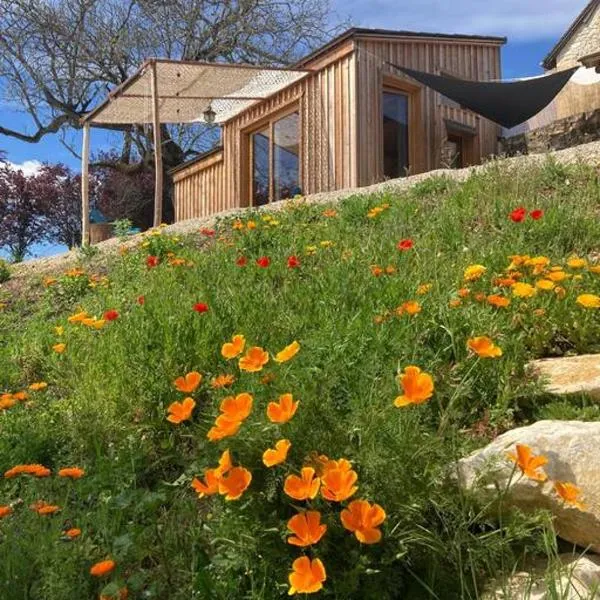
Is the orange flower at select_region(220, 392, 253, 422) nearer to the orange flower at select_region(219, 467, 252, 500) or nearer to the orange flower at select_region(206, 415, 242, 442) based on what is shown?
the orange flower at select_region(206, 415, 242, 442)

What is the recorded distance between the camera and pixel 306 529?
130 cm

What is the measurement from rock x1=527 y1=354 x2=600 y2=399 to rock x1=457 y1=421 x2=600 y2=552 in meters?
0.48

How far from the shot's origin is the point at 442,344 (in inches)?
97.7

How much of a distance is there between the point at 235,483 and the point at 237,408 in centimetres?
17

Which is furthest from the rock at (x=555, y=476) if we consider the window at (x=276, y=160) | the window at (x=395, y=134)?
the window at (x=276, y=160)

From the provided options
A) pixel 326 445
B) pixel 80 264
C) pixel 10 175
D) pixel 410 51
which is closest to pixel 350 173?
pixel 410 51

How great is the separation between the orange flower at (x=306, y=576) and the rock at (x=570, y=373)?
1.22 m

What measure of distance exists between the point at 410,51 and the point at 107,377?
398 inches

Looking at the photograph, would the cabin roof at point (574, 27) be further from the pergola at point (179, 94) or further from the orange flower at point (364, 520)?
the orange flower at point (364, 520)

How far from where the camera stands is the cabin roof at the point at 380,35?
10.4 meters

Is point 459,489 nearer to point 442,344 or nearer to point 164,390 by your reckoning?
point 442,344

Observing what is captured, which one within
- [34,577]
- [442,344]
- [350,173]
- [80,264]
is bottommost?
[34,577]

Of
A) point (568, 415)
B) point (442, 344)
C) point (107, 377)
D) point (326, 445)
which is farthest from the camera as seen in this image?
point (107, 377)

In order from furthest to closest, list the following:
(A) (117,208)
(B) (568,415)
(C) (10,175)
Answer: (C) (10,175) < (A) (117,208) < (B) (568,415)
